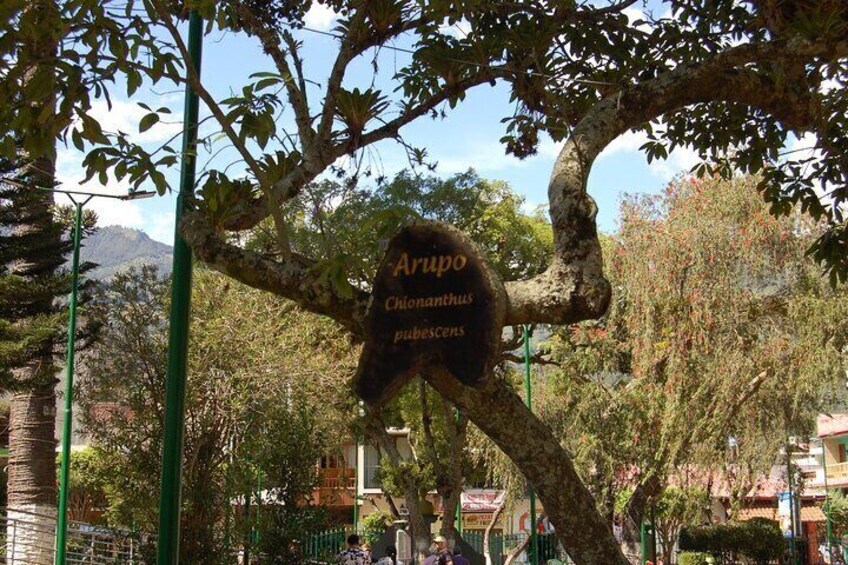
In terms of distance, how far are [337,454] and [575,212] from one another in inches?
859

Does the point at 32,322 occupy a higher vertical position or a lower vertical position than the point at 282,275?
higher

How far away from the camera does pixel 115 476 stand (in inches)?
523

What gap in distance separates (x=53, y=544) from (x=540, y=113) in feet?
41.8

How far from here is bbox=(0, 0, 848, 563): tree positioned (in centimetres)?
446

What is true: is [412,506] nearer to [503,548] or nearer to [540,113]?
[503,548]

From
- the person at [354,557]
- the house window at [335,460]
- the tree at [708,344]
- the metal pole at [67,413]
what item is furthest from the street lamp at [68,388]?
the tree at [708,344]

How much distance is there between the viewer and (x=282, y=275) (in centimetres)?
456

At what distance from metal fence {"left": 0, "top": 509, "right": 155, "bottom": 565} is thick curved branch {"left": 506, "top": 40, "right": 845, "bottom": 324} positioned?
1019cm

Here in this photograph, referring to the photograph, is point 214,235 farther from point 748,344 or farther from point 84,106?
point 748,344

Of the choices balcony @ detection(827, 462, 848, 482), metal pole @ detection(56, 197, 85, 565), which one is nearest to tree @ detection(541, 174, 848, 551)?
metal pole @ detection(56, 197, 85, 565)

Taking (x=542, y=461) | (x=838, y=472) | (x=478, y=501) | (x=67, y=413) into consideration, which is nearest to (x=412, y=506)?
(x=67, y=413)

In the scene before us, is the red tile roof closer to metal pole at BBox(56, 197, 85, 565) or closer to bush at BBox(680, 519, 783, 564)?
bush at BBox(680, 519, 783, 564)

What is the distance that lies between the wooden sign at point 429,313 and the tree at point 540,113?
131 millimetres

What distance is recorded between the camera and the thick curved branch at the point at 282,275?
445 cm
